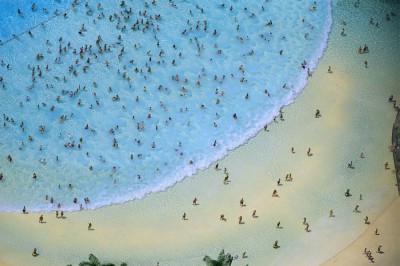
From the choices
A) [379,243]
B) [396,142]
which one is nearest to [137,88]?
[396,142]

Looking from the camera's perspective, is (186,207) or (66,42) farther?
(66,42)

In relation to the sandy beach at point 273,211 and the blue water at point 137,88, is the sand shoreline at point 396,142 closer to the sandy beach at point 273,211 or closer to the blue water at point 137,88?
the sandy beach at point 273,211

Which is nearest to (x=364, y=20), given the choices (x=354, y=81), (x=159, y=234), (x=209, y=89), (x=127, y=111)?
(x=354, y=81)

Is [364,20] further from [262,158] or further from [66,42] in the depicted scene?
[66,42]

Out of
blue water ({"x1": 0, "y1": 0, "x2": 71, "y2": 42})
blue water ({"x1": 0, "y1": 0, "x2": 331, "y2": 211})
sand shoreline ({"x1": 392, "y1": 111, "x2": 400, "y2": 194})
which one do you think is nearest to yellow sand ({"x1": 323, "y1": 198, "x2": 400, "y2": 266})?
sand shoreline ({"x1": 392, "y1": 111, "x2": 400, "y2": 194})

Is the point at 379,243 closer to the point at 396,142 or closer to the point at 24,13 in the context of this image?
the point at 396,142

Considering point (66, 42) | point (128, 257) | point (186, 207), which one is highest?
point (66, 42)

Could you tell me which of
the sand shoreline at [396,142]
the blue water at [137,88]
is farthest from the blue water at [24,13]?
the sand shoreline at [396,142]
